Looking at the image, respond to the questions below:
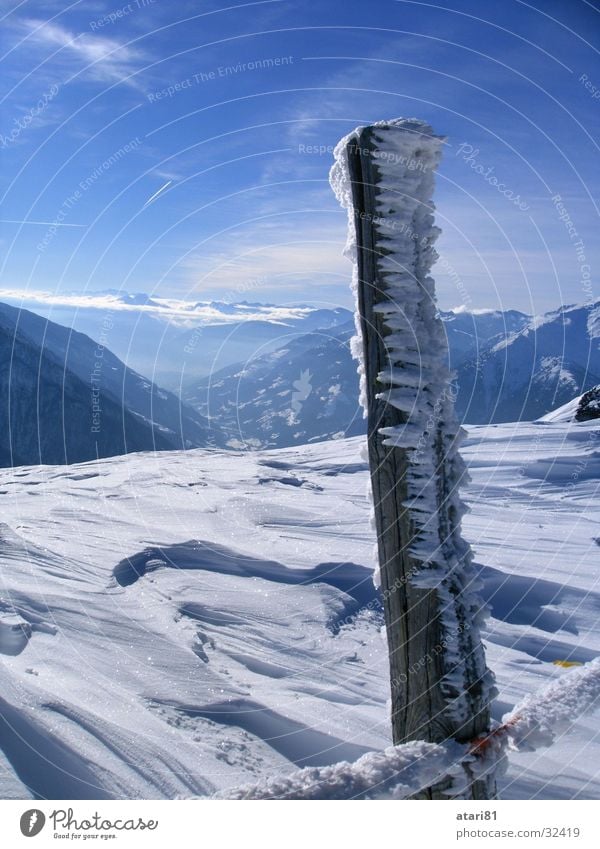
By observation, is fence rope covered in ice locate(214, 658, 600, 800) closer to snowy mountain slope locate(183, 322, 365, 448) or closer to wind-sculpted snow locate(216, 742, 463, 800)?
wind-sculpted snow locate(216, 742, 463, 800)

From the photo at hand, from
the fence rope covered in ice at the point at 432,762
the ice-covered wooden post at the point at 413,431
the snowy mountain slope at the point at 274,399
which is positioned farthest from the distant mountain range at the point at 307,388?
the fence rope covered in ice at the point at 432,762

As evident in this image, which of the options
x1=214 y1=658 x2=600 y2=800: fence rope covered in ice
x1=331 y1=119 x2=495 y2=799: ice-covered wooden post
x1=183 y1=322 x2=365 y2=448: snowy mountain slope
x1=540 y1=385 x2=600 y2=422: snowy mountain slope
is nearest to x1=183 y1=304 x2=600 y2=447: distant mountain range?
x1=183 y1=322 x2=365 y2=448: snowy mountain slope

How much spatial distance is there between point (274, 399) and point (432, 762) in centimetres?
1217

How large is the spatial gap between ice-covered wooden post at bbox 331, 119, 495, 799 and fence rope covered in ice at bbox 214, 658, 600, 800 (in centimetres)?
6

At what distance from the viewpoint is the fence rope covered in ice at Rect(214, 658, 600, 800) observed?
189cm

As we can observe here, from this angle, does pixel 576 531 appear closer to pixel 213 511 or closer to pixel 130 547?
pixel 213 511

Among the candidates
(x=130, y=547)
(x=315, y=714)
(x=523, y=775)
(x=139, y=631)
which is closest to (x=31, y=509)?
(x=130, y=547)

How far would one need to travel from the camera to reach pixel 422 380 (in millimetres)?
1980

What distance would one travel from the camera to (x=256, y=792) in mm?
1905

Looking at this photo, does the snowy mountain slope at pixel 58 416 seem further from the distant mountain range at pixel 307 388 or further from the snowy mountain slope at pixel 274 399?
the snowy mountain slope at pixel 274 399

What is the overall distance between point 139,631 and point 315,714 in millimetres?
1570

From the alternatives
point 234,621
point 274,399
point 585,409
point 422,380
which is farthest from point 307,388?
point 422,380

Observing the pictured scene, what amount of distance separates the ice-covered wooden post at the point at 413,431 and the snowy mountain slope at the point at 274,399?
13.5 feet
